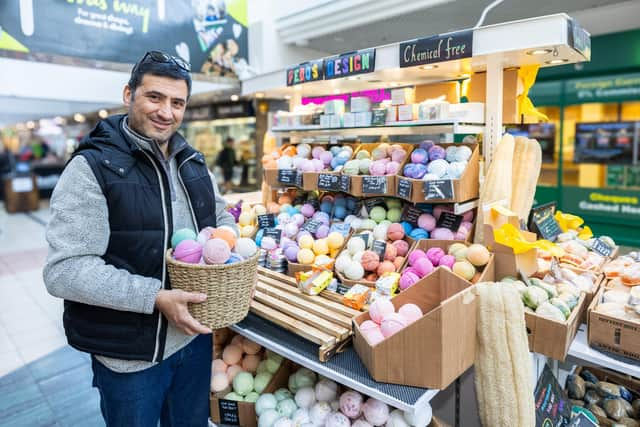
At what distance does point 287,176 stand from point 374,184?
2.43 feet

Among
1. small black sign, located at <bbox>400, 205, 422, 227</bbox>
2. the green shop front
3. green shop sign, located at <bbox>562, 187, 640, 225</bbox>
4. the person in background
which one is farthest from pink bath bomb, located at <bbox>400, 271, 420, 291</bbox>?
the person in background

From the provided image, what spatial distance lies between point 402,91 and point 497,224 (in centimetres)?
99

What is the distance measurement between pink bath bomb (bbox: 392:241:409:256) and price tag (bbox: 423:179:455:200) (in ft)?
0.94

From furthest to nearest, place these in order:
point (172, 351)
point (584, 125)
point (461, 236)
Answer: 1. point (584, 125)
2. point (461, 236)
3. point (172, 351)

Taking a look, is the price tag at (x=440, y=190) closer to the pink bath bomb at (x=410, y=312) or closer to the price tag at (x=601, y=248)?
the pink bath bomb at (x=410, y=312)

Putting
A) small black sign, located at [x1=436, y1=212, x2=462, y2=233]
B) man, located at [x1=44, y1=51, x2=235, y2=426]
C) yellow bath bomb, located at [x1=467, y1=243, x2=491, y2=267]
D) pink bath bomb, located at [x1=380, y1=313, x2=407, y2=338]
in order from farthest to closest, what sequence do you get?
small black sign, located at [x1=436, y1=212, x2=462, y2=233]
yellow bath bomb, located at [x1=467, y1=243, x2=491, y2=267]
pink bath bomb, located at [x1=380, y1=313, x2=407, y2=338]
man, located at [x1=44, y1=51, x2=235, y2=426]

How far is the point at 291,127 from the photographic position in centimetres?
330

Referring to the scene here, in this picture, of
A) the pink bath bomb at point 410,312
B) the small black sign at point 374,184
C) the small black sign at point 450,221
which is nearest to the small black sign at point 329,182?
the small black sign at point 374,184

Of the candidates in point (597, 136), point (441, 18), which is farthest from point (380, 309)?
point (597, 136)

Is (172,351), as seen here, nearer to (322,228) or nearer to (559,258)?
(322,228)

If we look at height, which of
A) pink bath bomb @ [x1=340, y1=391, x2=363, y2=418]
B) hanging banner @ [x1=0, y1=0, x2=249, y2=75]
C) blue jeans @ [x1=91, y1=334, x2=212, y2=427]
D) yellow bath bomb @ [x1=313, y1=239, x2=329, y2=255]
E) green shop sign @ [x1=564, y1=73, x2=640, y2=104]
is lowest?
pink bath bomb @ [x1=340, y1=391, x2=363, y2=418]

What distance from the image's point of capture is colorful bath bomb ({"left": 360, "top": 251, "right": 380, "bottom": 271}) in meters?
2.21

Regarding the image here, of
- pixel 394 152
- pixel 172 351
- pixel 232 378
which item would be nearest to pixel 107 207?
pixel 172 351

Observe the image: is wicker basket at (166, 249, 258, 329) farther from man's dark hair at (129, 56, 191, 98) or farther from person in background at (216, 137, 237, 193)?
person in background at (216, 137, 237, 193)
